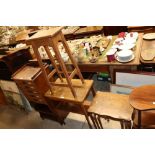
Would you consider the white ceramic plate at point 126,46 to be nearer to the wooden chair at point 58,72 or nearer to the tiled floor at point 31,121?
the wooden chair at point 58,72

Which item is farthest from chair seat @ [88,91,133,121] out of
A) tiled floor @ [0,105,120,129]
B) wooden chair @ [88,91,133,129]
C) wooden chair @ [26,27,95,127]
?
tiled floor @ [0,105,120,129]

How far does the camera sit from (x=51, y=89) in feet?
8.45

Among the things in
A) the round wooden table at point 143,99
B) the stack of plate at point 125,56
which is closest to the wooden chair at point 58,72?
the stack of plate at point 125,56

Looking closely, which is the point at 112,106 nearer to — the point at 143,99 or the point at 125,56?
the point at 143,99

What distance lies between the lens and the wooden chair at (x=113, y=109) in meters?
2.05

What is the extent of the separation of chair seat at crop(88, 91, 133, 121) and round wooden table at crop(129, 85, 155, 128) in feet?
0.75

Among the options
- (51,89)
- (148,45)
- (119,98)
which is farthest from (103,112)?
(148,45)

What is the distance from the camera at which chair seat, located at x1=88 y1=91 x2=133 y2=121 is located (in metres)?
2.07

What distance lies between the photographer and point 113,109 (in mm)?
2162

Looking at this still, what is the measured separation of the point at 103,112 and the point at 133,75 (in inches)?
33.0

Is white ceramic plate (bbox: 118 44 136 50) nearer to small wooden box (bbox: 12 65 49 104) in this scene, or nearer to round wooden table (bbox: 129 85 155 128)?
round wooden table (bbox: 129 85 155 128)

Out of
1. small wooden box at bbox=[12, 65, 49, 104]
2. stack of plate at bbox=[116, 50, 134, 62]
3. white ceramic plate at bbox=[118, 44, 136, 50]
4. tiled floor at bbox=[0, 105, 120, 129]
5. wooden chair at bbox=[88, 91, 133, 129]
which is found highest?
white ceramic plate at bbox=[118, 44, 136, 50]

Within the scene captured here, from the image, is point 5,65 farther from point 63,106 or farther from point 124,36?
point 124,36

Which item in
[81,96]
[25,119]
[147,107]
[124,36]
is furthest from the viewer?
[25,119]
